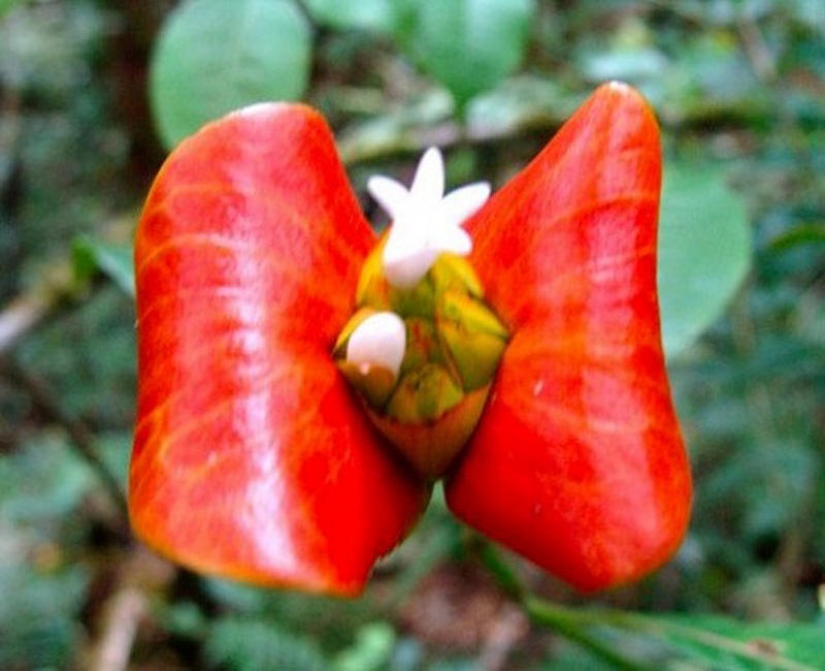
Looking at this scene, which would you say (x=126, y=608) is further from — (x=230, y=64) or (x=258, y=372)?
(x=258, y=372)

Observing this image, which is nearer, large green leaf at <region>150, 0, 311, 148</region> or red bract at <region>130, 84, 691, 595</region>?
red bract at <region>130, 84, 691, 595</region>

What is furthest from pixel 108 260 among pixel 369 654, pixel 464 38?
pixel 369 654

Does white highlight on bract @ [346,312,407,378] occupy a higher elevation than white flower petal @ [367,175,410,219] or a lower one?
lower

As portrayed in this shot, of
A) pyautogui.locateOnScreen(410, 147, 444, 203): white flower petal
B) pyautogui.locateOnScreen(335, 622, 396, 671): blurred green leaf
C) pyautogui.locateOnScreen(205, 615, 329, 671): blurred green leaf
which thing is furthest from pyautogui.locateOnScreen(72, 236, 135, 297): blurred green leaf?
pyautogui.locateOnScreen(335, 622, 396, 671): blurred green leaf

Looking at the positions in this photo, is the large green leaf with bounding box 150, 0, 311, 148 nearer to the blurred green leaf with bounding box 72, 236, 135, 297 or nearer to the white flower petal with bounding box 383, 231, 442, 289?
the blurred green leaf with bounding box 72, 236, 135, 297


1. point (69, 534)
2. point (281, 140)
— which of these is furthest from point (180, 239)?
point (69, 534)

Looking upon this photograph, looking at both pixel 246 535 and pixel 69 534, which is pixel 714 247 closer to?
pixel 246 535
